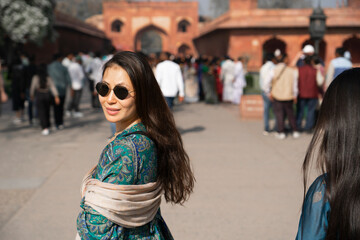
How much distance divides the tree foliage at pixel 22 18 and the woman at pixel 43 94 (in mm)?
10530

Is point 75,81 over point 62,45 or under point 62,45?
under

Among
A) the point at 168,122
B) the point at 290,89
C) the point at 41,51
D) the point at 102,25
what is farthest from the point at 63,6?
the point at 168,122

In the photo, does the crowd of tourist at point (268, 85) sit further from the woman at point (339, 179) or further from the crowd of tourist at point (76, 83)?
the woman at point (339, 179)

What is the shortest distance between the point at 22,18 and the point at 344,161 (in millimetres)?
18771

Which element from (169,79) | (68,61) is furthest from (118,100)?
(68,61)

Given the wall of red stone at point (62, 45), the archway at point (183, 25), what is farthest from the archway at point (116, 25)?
the wall of red stone at point (62, 45)

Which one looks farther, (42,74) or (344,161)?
(42,74)

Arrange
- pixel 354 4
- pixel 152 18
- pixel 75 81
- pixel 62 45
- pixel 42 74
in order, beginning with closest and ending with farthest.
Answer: pixel 42 74, pixel 75 81, pixel 354 4, pixel 62 45, pixel 152 18

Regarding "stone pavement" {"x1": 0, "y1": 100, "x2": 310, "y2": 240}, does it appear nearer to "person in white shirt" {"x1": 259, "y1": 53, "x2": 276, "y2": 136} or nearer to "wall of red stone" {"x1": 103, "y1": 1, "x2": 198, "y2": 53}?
"person in white shirt" {"x1": 259, "y1": 53, "x2": 276, "y2": 136}

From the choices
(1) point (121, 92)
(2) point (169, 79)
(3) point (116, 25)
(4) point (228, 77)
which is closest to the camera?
(1) point (121, 92)

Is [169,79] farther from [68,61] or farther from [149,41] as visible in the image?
[149,41]

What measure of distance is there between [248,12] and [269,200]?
1993cm

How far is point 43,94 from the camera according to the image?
8773mm

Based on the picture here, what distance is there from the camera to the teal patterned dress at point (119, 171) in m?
1.67
